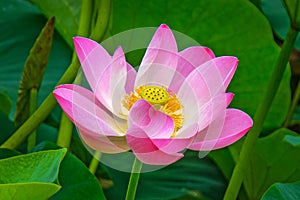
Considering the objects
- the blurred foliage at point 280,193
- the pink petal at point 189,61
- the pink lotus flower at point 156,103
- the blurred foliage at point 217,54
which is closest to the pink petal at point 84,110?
the pink lotus flower at point 156,103

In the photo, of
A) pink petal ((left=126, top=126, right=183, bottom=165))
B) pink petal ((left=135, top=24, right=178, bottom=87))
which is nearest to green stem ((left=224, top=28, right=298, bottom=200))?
pink petal ((left=135, top=24, right=178, bottom=87))

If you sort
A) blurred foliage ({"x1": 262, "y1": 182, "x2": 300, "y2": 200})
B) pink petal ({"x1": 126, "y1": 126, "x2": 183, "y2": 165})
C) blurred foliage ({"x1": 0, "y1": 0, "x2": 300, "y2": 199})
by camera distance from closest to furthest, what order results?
pink petal ({"x1": 126, "y1": 126, "x2": 183, "y2": 165}) → blurred foliage ({"x1": 262, "y1": 182, "x2": 300, "y2": 200}) → blurred foliage ({"x1": 0, "y1": 0, "x2": 300, "y2": 199})

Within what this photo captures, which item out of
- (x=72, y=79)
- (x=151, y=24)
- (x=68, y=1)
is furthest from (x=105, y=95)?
(x=68, y=1)

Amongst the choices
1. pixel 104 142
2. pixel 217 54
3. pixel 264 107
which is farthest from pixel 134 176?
pixel 217 54

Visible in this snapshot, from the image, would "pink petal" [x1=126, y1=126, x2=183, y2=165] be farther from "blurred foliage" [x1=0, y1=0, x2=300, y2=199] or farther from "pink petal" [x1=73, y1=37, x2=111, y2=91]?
"blurred foliage" [x1=0, y1=0, x2=300, y2=199]

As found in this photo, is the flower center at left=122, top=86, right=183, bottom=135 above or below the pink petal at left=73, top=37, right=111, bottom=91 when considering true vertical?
below

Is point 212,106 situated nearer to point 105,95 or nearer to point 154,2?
point 105,95

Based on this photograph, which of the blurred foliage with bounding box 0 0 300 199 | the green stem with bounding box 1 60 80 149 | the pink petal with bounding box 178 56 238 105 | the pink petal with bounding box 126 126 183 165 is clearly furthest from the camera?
the blurred foliage with bounding box 0 0 300 199

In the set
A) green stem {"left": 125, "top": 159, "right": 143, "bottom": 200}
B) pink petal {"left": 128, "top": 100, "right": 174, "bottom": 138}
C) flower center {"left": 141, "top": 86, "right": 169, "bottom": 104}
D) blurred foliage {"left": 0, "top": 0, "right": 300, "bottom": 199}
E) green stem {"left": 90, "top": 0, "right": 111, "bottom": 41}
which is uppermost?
pink petal {"left": 128, "top": 100, "right": 174, "bottom": 138}

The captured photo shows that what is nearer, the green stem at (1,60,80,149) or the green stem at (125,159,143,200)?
the green stem at (125,159,143,200)
